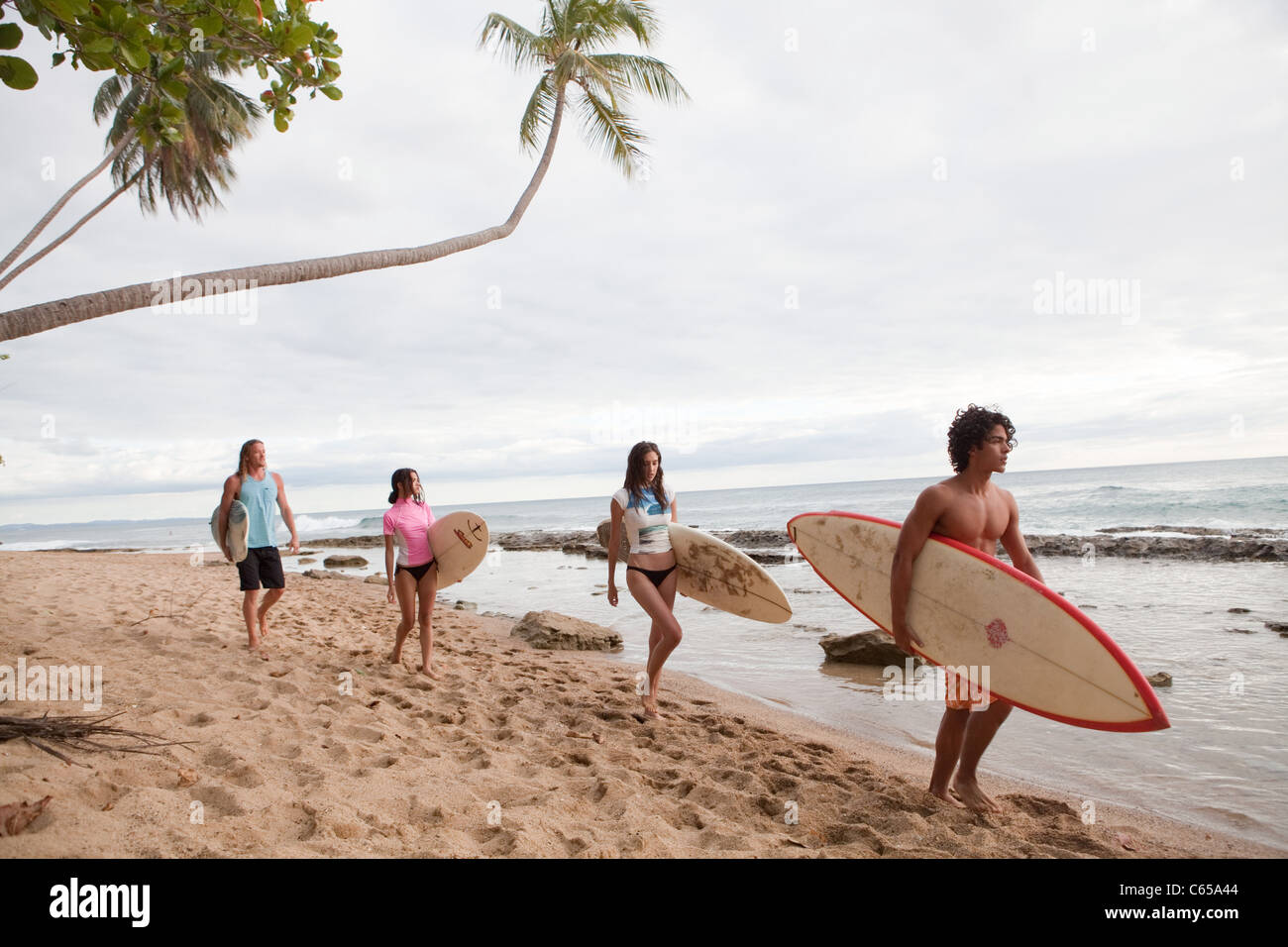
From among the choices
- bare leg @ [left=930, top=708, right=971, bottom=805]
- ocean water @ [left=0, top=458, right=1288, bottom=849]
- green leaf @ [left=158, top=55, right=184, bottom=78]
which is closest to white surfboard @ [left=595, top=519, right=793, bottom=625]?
ocean water @ [left=0, top=458, right=1288, bottom=849]

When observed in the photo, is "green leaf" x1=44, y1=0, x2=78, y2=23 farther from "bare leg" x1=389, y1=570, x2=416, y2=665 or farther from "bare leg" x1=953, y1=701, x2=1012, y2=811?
"bare leg" x1=953, y1=701, x2=1012, y2=811

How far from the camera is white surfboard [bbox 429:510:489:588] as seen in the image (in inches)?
218

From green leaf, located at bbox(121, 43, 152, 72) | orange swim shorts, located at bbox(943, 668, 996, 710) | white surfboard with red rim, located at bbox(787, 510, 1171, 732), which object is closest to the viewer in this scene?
green leaf, located at bbox(121, 43, 152, 72)

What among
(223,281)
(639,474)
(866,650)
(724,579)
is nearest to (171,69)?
(223,281)

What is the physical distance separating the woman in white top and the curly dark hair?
185 centimetres

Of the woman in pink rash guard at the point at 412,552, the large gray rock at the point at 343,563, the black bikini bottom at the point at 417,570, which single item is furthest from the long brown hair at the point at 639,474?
the large gray rock at the point at 343,563

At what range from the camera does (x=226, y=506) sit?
5352 millimetres

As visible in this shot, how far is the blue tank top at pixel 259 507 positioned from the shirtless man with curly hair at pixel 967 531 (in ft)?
15.2

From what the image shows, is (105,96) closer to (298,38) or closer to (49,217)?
(49,217)

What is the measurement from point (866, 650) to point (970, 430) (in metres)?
4.24

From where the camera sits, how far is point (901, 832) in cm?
289

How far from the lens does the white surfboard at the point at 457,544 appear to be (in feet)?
18.2
